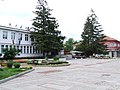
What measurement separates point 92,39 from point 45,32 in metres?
20.7

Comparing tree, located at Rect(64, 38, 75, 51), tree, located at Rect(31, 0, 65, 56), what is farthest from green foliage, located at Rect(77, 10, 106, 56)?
tree, located at Rect(64, 38, 75, 51)

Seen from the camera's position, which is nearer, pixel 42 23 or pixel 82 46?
pixel 42 23

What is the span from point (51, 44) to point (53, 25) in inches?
189

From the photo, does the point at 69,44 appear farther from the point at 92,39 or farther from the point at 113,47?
the point at 92,39

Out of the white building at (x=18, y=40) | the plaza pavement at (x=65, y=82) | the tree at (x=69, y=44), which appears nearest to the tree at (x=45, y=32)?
the white building at (x=18, y=40)

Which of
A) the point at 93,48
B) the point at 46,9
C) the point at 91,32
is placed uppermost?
the point at 46,9

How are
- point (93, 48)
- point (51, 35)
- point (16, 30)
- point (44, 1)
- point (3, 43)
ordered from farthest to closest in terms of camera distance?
1. point (93, 48)
2. point (44, 1)
3. point (51, 35)
4. point (16, 30)
5. point (3, 43)

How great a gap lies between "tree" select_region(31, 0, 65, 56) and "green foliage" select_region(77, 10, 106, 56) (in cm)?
1534

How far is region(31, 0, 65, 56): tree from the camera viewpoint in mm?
47175

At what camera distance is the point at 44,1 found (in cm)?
5141

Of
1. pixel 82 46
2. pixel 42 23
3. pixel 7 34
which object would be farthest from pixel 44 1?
pixel 82 46

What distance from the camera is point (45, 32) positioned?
1935 inches

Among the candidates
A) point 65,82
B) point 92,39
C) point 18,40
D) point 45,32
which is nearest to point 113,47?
point 92,39

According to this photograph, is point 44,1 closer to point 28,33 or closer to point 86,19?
point 28,33
